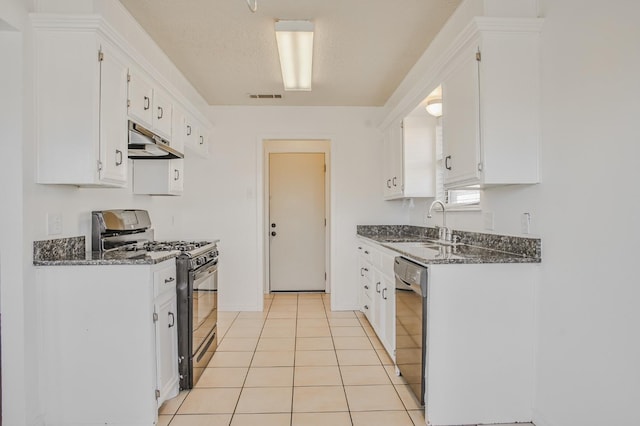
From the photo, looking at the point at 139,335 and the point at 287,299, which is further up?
the point at 139,335

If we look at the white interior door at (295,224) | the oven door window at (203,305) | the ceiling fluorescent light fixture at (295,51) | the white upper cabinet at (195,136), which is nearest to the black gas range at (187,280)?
the oven door window at (203,305)

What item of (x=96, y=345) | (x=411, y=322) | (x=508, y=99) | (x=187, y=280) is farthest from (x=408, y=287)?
(x=96, y=345)

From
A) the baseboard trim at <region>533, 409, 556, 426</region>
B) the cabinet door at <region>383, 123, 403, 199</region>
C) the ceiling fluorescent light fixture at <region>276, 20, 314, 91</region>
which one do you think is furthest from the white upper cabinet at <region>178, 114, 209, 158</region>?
the baseboard trim at <region>533, 409, 556, 426</region>

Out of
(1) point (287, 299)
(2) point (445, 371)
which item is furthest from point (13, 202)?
(1) point (287, 299)

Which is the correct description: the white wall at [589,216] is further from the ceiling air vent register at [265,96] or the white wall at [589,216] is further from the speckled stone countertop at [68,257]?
the ceiling air vent register at [265,96]

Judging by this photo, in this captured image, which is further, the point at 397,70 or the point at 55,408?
the point at 397,70

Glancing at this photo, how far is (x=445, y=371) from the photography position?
6.45 ft

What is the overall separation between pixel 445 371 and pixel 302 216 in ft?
12.2

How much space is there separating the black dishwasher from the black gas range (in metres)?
1.36

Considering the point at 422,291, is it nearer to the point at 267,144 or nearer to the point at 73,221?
the point at 73,221

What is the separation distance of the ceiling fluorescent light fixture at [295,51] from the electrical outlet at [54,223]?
1.78 m

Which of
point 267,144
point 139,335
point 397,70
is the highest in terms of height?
point 397,70

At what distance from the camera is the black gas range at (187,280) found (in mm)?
2369

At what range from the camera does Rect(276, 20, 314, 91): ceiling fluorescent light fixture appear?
253 cm
